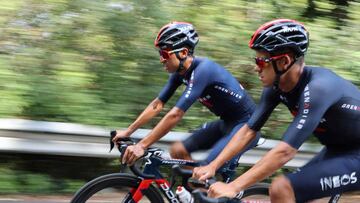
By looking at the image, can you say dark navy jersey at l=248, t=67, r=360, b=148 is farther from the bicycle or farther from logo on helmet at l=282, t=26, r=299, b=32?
the bicycle

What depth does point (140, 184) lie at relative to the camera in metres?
4.23

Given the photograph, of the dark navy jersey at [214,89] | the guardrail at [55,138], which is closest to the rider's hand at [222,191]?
the dark navy jersey at [214,89]

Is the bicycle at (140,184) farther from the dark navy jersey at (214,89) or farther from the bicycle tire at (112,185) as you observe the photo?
the dark navy jersey at (214,89)

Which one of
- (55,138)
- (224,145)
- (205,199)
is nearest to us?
(205,199)

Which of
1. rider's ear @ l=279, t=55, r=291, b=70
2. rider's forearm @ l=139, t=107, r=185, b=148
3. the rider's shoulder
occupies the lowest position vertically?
rider's forearm @ l=139, t=107, r=185, b=148

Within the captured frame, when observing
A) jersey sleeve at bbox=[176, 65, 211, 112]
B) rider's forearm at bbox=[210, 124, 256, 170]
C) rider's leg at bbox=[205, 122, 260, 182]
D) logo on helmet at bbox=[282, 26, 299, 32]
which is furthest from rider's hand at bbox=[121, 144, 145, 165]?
logo on helmet at bbox=[282, 26, 299, 32]

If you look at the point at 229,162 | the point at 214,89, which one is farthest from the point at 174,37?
the point at 229,162

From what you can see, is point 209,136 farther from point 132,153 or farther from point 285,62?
point 285,62

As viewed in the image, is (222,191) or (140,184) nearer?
(222,191)

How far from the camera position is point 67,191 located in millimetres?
5898

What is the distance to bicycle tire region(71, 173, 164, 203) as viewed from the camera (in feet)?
13.4

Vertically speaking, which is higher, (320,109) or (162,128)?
(320,109)

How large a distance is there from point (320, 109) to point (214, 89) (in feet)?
5.34

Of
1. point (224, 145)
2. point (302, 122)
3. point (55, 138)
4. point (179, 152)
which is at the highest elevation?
point (302, 122)
